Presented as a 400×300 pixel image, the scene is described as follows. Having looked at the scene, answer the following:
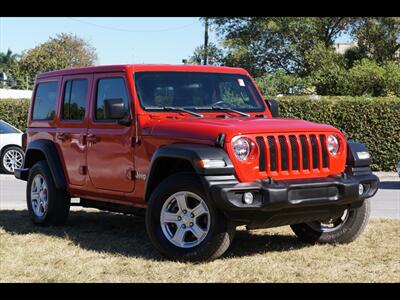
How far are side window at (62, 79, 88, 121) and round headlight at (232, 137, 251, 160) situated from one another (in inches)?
98.1

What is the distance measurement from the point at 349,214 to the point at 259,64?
783 inches

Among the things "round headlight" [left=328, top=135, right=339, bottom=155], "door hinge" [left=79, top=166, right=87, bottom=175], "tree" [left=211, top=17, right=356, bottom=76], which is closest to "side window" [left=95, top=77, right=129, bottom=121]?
"door hinge" [left=79, top=166, right=87, bottom=175]

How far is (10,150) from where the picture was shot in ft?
55.5

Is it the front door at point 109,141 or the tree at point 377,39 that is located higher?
the tree at point 377,39

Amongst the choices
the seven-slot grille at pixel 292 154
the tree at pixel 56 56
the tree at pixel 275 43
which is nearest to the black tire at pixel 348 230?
the seven-slot grille at pixel 292 154

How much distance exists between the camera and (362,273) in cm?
570

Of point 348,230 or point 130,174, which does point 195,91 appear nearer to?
point 130,174

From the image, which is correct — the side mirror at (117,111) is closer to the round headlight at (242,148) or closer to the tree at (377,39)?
the round headlight at (242,148)

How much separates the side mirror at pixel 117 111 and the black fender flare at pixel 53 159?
1401 millimetres

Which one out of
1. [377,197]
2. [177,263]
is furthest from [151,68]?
[377,197]

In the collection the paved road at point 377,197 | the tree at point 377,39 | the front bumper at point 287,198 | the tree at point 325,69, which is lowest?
the paved road at point 377,197

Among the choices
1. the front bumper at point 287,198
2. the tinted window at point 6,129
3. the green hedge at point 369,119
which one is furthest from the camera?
the green hedge at point 369,119

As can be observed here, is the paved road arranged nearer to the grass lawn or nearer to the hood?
the grass lawn

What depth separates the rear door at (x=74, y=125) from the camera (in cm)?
767
